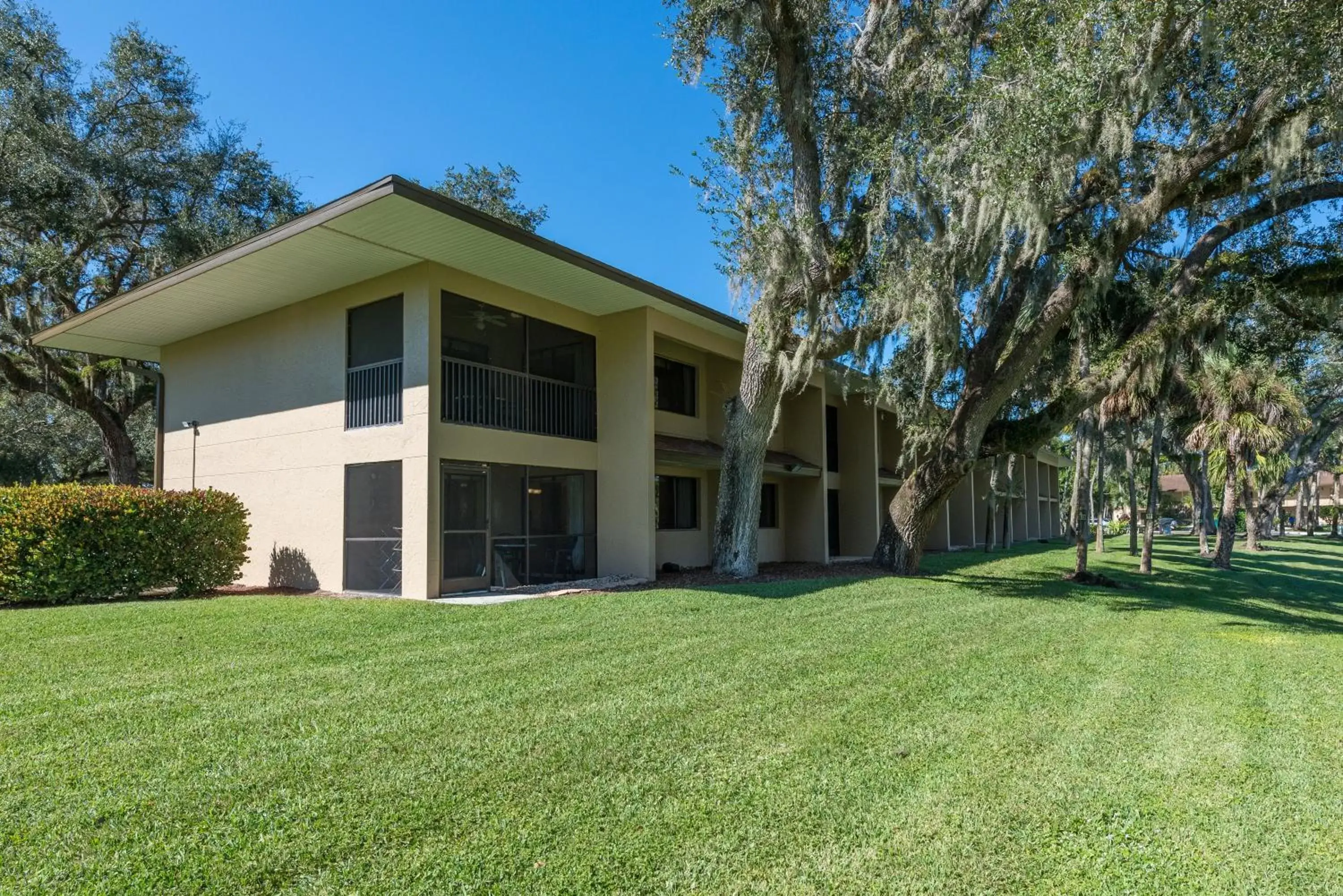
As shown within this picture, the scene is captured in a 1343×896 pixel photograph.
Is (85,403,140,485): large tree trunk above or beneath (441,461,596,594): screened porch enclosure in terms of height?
above

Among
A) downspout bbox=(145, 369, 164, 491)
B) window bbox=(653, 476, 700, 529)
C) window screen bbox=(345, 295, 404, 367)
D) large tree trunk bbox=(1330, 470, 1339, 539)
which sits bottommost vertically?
large tree trunk bbox=(1330, 470, 1339, 539)

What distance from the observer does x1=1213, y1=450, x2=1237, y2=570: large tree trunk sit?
18.6 metres

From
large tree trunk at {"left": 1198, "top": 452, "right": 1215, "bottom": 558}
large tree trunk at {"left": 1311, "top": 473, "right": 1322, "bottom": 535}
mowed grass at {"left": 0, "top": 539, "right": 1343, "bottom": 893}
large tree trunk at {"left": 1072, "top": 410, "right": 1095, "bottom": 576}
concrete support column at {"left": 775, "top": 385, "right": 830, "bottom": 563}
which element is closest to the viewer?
mowed grass at {"left": 0, "top": 539, "right": 1343, "bottom": 893}

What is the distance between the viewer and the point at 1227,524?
1900 centimetres

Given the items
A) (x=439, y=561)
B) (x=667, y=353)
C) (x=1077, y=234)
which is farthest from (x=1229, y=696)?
(x=667, y=353)

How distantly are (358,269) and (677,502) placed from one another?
7441 mm

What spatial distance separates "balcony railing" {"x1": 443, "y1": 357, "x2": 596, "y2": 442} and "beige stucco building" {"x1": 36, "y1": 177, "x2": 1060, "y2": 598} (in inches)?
1.3

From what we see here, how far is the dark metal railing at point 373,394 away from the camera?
11.1 meters

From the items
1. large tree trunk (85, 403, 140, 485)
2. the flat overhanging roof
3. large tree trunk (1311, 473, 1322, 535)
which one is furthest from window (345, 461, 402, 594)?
large tree trunk (1311, 473, 1322, 535)

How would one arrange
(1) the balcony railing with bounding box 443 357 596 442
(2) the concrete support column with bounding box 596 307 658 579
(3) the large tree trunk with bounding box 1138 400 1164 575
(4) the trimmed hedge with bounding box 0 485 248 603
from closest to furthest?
(4) the trimmed hedge with bounding box 0 485 248 603, (1) the balcony railing with bounding box 443 357 596 442, (2) the concrete support column with bounding box 596 307 658 579, (3) the large tree trunk with bounding box 1138 400 1164 575

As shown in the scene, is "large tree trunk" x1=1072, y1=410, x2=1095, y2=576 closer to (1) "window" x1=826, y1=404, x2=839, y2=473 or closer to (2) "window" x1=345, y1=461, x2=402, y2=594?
(1) "window" x1=826, y1=404, x2=839, y2=473

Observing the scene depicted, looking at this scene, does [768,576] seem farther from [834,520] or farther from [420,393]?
[834,520]

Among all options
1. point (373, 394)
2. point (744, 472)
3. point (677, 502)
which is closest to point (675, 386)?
point (677, 502)

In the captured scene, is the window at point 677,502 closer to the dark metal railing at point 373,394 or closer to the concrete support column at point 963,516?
the dark metal railing at point 373,394
